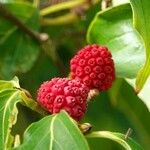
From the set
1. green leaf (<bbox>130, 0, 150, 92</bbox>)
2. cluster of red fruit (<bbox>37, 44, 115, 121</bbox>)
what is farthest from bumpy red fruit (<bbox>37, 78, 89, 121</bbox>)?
green leaf (<bbox>130, 0, 150, 92</bbox>)

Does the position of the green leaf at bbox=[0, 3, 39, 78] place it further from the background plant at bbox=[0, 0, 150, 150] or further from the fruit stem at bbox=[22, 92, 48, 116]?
the fruit stem at bbox=[22, 92, 48, 116]

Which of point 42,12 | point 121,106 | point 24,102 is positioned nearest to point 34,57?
point 42,12

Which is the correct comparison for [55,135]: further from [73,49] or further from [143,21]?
[73,49]

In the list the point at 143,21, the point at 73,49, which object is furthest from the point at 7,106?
the point at 73,49

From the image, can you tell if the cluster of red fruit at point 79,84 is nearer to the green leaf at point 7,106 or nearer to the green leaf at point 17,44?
the green leaf at point 7,106

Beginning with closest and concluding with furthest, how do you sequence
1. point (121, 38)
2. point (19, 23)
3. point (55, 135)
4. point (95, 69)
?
point (55, 135)
point (95, 69)
point (121, 38)
point (19, 23)
